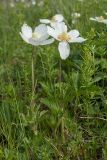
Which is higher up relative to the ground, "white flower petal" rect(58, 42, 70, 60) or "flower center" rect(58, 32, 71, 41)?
"flower center" rect(58, 32, 71, 41)

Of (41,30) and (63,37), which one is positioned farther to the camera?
(41,30)

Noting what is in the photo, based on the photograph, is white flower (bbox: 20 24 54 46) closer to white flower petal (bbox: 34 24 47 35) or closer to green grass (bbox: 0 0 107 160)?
white flower petal (bbox: 34 24 47 35)

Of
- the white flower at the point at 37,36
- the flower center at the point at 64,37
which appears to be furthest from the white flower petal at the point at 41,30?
the flower center at the point at 64,37

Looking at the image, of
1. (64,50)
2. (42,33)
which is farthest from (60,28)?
(64,50)

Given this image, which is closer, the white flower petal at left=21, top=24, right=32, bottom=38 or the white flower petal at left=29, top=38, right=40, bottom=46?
the white flower petal at left=29, top=38, right=40, bottom=46

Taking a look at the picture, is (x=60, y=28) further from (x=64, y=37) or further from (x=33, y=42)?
(x=33, y=42)

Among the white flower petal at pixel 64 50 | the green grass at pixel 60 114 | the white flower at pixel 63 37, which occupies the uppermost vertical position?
the white flower at pixel 63 37

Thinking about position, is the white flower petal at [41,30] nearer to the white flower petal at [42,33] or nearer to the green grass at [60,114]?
the white flower petal at [42,33]

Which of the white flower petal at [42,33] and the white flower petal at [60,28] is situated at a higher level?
the white flower petal at [60,28]

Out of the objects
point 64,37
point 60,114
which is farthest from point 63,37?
point 60,114

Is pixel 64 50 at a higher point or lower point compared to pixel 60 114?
higher

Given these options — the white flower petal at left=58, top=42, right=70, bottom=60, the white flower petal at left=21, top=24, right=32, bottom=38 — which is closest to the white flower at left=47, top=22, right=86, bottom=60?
the white flower petal at left=58, top=42, right=70, bottom=60

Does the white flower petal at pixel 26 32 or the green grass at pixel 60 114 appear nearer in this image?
the green grass at pixel 60 114
